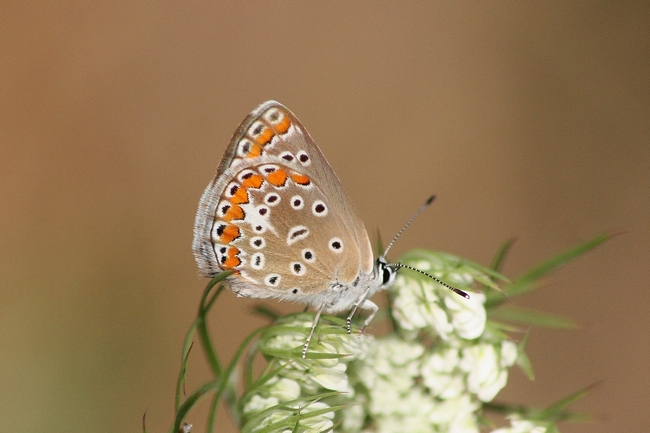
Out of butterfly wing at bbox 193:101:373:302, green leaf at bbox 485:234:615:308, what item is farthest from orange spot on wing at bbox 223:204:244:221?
green leaf at bbox 485:234:615:308

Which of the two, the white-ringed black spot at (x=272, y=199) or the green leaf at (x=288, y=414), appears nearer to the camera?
the green leaf at (x=288, y=414)

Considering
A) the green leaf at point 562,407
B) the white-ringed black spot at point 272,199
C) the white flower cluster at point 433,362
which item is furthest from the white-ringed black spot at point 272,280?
the green leaf at point 562,407

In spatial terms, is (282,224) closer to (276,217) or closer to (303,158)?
(276,217)

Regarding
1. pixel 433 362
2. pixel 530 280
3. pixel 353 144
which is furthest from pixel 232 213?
pixel 353 144

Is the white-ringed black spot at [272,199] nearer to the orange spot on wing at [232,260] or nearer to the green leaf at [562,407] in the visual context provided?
the orange spot on wing at [232,260]

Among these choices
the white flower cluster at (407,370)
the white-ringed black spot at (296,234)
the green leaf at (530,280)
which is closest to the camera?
the white flower cluster at (407,370)
